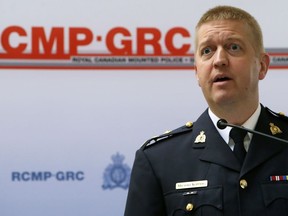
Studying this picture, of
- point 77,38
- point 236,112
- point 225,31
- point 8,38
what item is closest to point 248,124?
point 236,112

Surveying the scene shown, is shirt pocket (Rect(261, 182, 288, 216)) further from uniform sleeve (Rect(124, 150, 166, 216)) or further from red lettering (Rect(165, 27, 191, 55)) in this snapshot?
red lettering (Rect(165, 27, 191, 55))

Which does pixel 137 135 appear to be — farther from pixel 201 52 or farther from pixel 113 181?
pixel 201 52

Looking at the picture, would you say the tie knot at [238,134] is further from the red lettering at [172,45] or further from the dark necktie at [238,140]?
the red lettering at [172,45]

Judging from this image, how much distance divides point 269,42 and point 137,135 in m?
0.70

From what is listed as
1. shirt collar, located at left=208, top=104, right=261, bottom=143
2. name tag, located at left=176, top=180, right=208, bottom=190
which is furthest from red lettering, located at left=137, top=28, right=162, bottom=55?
name tag, located at left=176, top=180, right=208, bottom=190

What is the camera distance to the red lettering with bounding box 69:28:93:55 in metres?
2.72

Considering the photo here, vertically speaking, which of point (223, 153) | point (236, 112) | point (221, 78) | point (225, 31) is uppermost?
point (225, 31)

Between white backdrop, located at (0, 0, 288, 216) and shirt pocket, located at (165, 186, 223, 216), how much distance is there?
0.85 m

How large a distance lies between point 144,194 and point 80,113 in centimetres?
87

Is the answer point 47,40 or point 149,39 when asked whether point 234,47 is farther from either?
point 47,40

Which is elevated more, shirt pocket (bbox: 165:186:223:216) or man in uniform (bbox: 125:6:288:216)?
man in uniform (bbox: 125:6:288:216)

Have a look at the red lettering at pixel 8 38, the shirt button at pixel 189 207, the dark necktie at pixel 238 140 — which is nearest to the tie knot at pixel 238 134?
the dark necktie at pixel 238 140

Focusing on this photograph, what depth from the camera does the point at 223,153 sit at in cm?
192

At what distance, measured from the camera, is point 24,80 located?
271 centimetres
